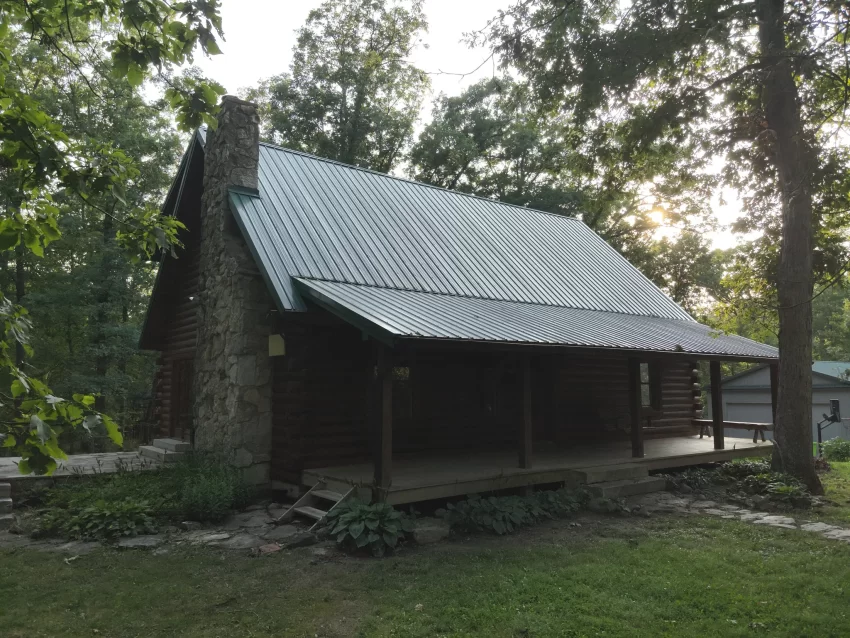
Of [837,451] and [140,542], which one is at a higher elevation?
[140,542]

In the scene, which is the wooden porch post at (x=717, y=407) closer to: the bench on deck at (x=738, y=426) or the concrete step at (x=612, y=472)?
the bench on deck at (x=738, y=426)

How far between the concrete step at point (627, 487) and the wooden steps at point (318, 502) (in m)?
Result: 3.90

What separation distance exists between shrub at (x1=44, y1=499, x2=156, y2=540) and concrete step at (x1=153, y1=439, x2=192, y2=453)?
2.95 meters

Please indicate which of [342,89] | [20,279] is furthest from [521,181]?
[20,279]

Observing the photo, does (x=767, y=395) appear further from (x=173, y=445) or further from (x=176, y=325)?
(x=173, y=445)

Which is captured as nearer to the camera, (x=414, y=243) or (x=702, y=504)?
(x=702, y=504)

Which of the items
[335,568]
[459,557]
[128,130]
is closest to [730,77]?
[459,557]

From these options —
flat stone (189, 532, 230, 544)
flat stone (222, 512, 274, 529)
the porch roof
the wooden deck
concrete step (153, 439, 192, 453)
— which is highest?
the porch roof

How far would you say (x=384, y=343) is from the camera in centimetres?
802

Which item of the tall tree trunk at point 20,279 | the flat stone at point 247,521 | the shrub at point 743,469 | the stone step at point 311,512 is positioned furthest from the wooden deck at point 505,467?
the tall tree trunk at point 20,279

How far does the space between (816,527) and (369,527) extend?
585 centimetres

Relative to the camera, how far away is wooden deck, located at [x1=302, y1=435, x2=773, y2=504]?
28.6 feet

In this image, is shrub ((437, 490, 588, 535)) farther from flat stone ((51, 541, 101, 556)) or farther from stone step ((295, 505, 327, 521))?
flat stone ((51, 541, 101, 556))

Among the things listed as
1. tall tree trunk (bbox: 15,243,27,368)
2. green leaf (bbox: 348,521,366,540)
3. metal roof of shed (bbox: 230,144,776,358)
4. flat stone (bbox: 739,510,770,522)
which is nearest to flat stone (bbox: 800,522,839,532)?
flat stone (bbox: 739,510,770,522)
